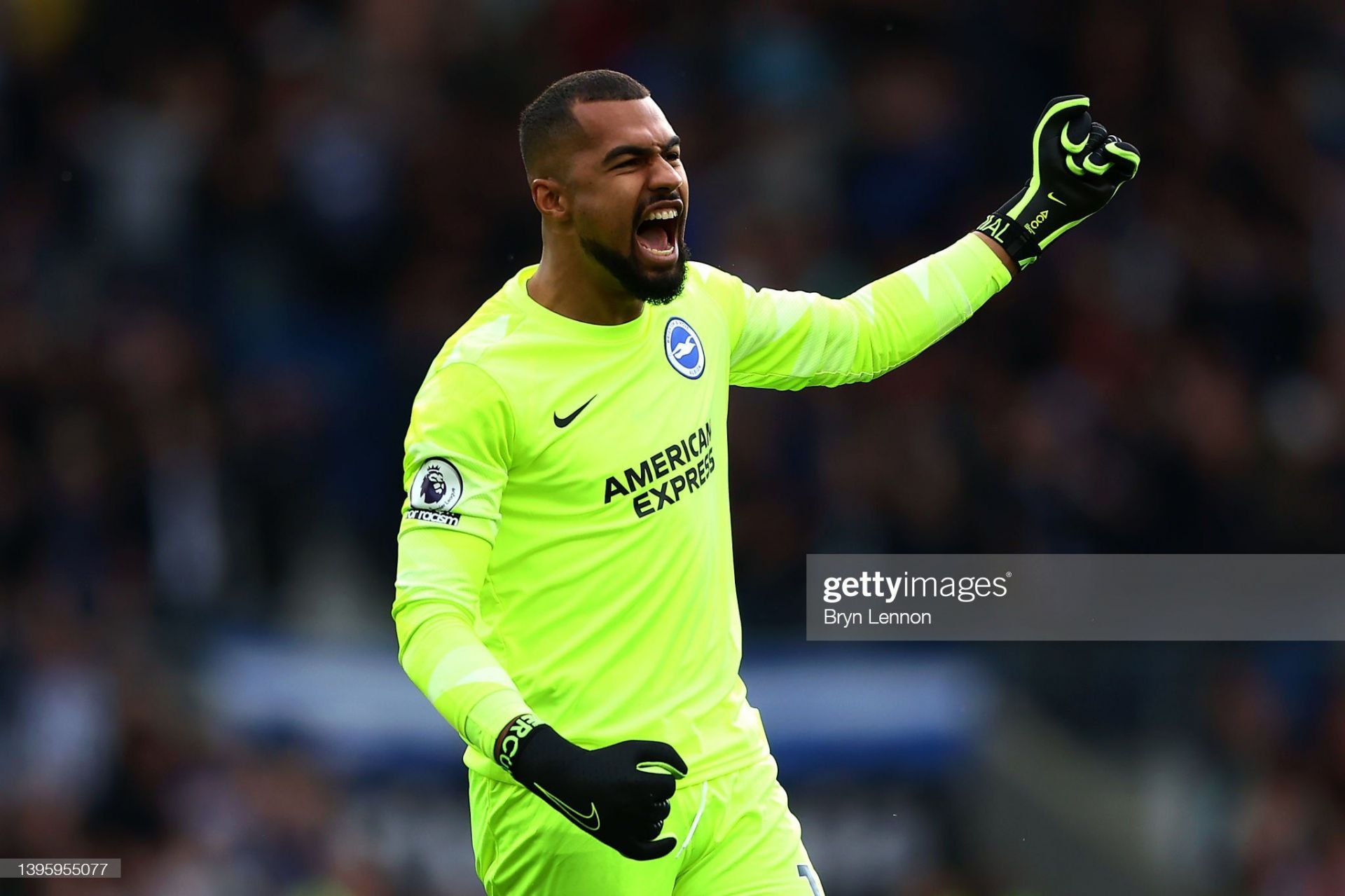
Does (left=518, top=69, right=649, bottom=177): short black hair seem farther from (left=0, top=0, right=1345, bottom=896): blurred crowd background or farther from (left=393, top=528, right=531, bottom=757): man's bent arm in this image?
(left=0, top=0, right=1345, bottom=896): blurred crowd background

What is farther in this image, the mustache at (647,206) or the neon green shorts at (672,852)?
the mustache at (647,206)

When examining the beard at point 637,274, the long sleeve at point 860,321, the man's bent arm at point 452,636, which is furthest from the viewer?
the long sleeve at point 860,321

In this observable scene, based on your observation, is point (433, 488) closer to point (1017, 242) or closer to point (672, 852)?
point (672, 852)

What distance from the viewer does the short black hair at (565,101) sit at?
149 inches

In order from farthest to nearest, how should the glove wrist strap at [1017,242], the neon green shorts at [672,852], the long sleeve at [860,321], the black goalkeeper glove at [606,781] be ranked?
the glove wrist strap at [1017,242], the long sleeve at [860,321], the neon green shorts at [672,852], the black goalkeeper glove at [606,781]

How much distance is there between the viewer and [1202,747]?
23.9 feet

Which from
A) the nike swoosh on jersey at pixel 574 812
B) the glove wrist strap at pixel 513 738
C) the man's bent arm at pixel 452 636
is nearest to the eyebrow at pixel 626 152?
the man's bent arm at pixel 452 636

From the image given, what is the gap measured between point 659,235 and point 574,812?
4.24 ft

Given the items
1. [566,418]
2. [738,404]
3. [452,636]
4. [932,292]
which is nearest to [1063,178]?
[932,292]

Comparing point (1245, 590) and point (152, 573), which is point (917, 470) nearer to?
point (1245, 590)

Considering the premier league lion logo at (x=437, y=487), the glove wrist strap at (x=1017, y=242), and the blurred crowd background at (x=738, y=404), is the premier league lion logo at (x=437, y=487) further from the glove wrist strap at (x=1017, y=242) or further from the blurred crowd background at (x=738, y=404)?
the blurred crowd background at (x=738, y=404)

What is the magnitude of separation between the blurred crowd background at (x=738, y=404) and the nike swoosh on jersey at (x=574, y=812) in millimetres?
4091

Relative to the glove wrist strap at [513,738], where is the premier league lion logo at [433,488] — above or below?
above

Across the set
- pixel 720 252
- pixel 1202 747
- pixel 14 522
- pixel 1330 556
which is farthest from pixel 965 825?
pixel 14 522
